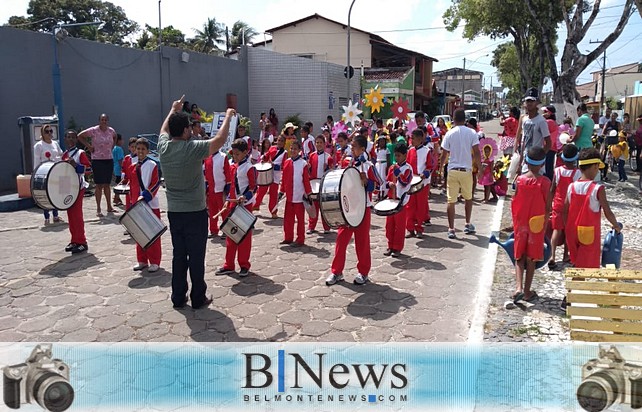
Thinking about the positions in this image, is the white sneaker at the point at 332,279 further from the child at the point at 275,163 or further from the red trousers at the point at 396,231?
the child at the point at 275,163

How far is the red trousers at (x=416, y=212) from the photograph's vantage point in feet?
28.4

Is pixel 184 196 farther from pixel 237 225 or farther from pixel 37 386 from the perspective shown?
pixel 37 386

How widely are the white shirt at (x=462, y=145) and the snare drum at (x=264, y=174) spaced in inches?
122

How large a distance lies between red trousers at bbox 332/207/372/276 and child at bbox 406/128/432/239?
254 cm

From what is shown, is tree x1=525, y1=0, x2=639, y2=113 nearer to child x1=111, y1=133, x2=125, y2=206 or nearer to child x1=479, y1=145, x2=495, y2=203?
child x1=479, y1=145, x2=495, y2=203

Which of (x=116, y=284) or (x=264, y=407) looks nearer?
(x=264, y=407)

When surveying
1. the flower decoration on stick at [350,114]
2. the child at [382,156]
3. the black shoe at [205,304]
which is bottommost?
the black shoe at [205,304]

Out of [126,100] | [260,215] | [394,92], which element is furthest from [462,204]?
[394,92]

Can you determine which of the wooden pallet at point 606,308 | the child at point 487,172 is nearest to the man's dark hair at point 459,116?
the child at point 487,172

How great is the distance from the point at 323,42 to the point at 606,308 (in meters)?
35.9

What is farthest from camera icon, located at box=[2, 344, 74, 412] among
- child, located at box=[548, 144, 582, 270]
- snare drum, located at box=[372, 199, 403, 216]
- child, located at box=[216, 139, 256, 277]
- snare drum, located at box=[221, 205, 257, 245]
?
child, located at box=[548, 144, 582, 270]

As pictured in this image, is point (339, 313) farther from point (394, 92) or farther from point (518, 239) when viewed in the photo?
point (394, 92)

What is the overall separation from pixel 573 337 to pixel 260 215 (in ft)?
24.4

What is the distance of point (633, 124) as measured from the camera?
23.7 meters
